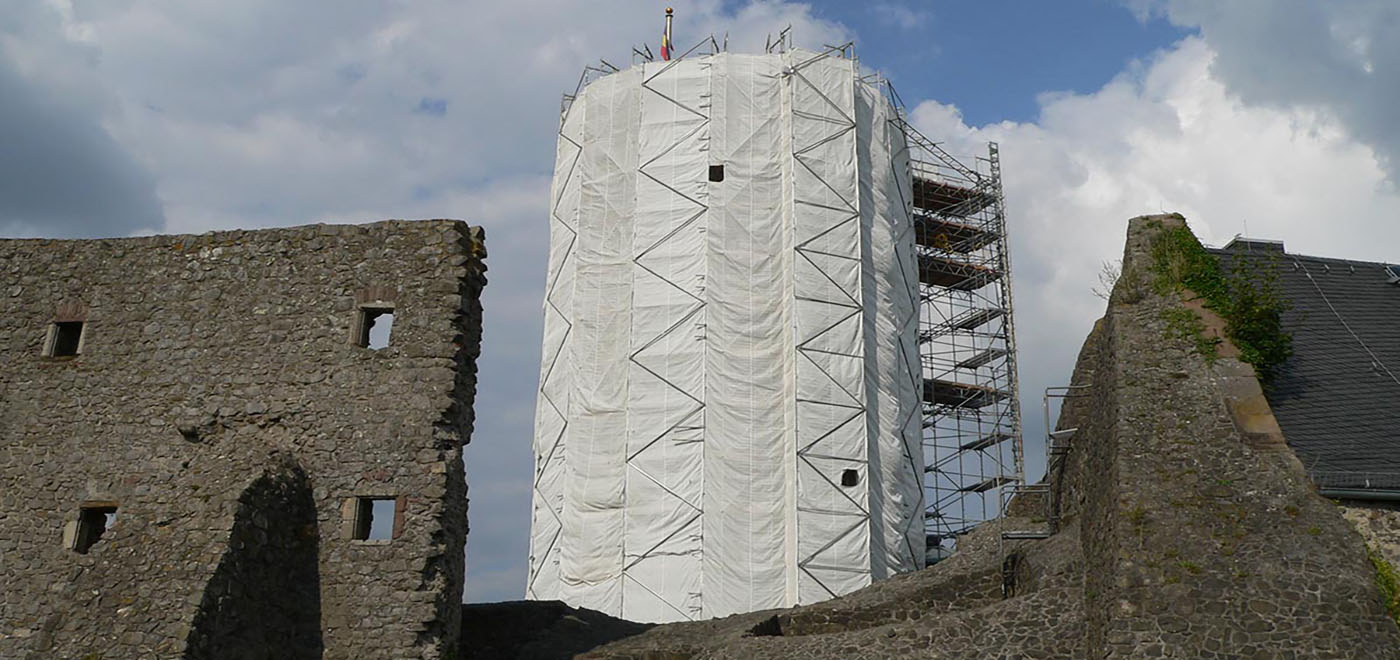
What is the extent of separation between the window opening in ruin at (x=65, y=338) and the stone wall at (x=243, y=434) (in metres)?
0.10

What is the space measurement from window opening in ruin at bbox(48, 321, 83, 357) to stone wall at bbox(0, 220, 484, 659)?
0.32 feet

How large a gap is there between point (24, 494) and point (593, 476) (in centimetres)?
1203

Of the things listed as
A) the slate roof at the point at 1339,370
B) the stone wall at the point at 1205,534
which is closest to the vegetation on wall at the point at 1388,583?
the stone wall at the point at 1205,534

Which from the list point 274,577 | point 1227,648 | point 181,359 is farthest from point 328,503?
point 1227,648

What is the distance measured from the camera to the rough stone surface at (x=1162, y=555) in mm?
9477

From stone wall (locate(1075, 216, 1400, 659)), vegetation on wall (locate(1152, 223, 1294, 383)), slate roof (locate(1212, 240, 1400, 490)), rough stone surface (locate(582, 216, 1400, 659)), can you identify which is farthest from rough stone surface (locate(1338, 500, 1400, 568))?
vegetation on wall (locate(1152, 223, 1294, 383))

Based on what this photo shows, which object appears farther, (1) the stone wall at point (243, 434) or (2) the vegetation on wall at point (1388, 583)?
(1) the stone wall at point (243, 434)

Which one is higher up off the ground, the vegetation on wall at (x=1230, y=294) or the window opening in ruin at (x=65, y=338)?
the vegetation on wall at (x=1230, y=294)

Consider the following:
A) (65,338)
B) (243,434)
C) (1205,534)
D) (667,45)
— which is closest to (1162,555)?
(1205,534)

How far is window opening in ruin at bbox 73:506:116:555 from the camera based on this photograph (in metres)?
10.9

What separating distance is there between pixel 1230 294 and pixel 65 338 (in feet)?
40.8

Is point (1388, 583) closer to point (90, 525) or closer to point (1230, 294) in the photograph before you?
point (1230, 294)

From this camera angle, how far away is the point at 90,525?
1105 centimetres

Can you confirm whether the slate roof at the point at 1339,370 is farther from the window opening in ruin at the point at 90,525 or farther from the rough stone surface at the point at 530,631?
the window opening in ruin at the point at 90,525
